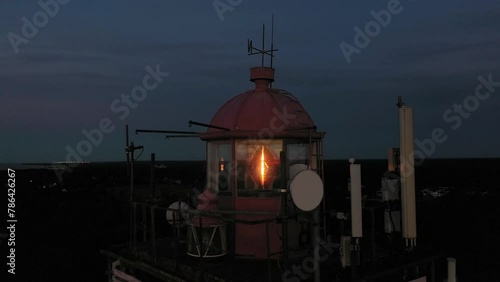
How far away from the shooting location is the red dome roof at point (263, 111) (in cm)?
1060

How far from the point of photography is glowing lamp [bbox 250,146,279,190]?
10.3 metres

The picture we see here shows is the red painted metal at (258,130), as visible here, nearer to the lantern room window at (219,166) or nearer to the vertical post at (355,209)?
the lantern room window at (219,166)

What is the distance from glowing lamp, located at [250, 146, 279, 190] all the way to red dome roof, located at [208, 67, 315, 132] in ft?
2.13

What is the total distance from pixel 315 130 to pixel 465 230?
21.5 metres

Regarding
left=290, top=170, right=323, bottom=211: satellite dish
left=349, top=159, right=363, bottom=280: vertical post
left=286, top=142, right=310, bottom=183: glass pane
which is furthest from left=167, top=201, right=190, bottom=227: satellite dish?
left=349, top=159, right=363, bottom=280: vertical post

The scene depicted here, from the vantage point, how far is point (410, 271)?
11.0 m

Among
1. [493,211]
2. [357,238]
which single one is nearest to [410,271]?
[357,238]

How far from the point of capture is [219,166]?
10789mm

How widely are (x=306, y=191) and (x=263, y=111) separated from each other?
3.74 metres

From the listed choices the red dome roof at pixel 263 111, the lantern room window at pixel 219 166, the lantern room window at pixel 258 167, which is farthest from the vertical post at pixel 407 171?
the lantern room window at pixel 219 166

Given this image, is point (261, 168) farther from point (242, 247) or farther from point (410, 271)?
point (410, 271)

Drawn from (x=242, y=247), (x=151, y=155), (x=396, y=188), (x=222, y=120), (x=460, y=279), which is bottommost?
(x=460, y=279)

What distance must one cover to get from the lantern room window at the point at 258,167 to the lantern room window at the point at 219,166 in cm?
27

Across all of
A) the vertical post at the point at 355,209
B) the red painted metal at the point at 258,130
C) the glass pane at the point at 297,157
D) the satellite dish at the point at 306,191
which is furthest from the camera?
the glass pane at the point at 297,157
